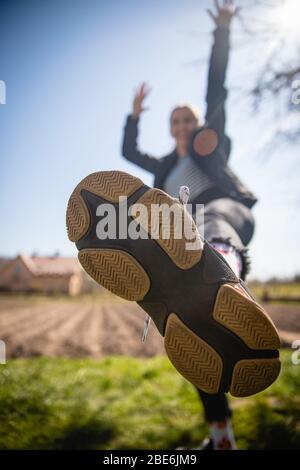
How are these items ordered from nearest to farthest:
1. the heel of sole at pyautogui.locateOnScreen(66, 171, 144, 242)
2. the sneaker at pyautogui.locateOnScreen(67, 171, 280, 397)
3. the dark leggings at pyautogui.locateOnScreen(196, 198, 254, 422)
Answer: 1. the sneaker at pyautogui.locateOnScreen(67, 171, 280, 397)
2. the heel of sole at pyautogui.locateOnScreen(66, 171, 144, 242)
3. the dark leggings at pyautogui.locateOnScreen(196, 198, 254, 422)

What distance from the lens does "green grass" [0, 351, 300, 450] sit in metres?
2.41

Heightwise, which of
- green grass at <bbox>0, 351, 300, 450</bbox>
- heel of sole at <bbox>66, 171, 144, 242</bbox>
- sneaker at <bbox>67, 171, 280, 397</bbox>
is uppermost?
heel of sole at <bbox>66, 171, 144, 242</bbox>

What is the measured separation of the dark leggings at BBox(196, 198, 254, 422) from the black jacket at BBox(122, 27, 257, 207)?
0.09 m

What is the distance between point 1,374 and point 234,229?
11.9 ft

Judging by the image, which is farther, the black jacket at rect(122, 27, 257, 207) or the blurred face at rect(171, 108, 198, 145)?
the blurred face at rect(171, 108, 198, 145)

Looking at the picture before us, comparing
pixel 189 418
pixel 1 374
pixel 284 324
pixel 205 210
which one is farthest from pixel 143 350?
pixel 205 210

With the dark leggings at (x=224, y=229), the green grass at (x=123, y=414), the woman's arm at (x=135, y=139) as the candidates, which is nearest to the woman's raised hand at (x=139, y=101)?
the woman's arm at (x=135, y=139)

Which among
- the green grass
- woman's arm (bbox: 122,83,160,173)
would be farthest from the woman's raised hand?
the green grass

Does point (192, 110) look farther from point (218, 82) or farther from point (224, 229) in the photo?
point (224, 229)

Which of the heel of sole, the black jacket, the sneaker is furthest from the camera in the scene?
the black jacket

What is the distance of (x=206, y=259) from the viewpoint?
1080 mm

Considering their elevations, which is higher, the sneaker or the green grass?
the sneaker

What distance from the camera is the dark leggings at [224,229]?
1435 millimetres

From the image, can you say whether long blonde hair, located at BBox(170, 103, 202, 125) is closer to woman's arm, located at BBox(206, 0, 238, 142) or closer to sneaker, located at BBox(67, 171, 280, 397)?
woman's arm, located at BBox(206, 0, 238, 142)
